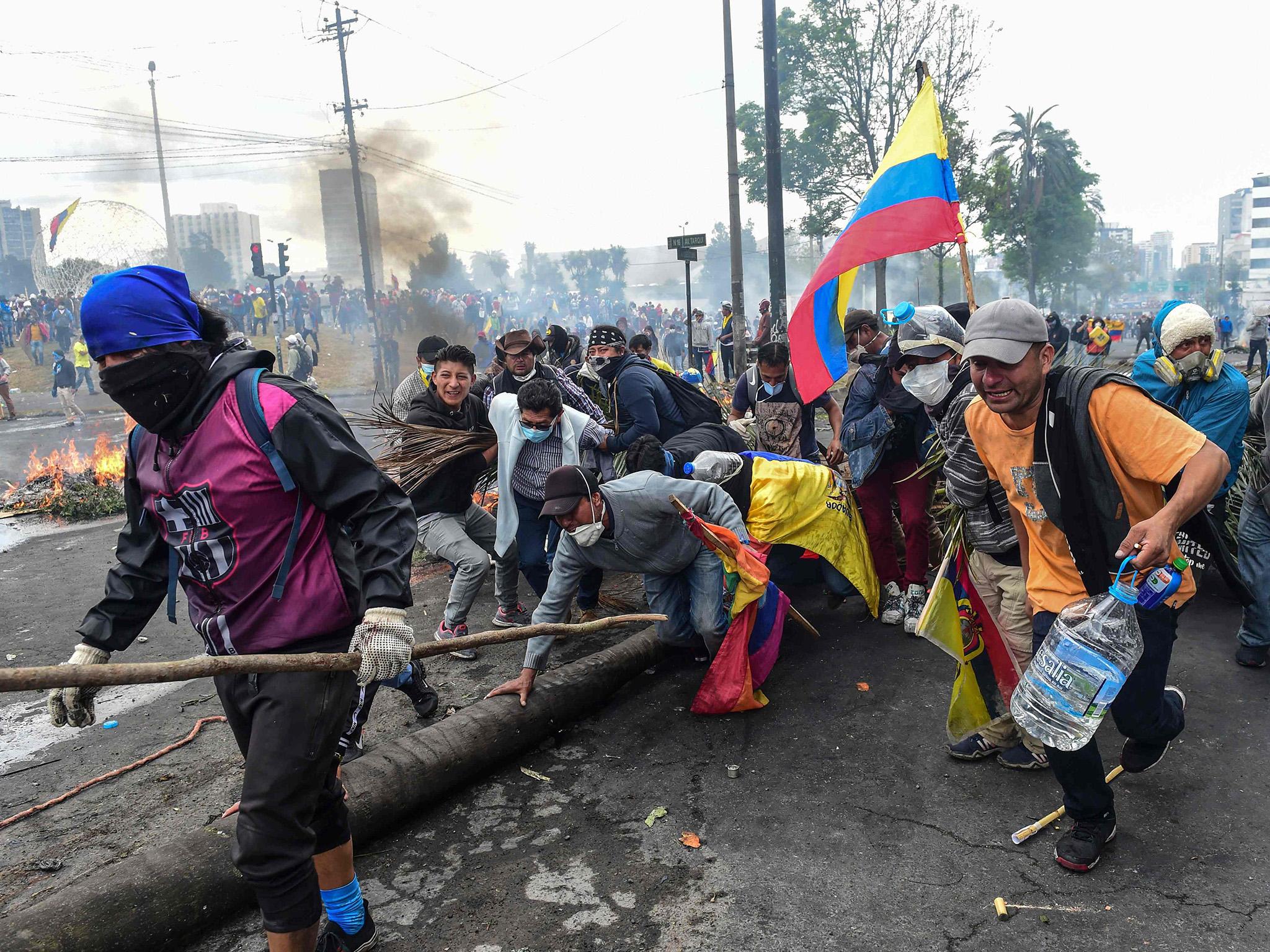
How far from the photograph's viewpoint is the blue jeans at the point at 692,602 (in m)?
4.57

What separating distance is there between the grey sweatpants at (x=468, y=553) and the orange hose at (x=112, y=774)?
4.73ft

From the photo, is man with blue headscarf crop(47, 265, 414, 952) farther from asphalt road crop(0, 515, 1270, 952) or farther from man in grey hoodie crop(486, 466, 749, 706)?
man in grey hoodie crop(486, 466, 749, 706)

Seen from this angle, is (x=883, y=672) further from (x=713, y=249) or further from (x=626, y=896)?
(x=713, y=249)

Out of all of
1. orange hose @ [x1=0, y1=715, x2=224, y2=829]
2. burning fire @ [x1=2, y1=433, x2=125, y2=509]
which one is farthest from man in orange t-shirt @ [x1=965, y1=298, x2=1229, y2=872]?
burning fire @ [x1=2, y1=433, x2=125, y2=509]

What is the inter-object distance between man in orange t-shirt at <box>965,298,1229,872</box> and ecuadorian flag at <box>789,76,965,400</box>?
2.41 metres

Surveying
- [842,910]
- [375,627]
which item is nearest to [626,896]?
[842,910]

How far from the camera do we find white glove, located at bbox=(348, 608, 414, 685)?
98.3 inches

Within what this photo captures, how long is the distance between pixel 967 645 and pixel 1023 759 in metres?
0.51

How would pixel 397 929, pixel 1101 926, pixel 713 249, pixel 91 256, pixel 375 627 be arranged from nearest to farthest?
pixel 375 627
pixel 1101 926
pixel 397 929
pixel 91 256
pixel 713 249

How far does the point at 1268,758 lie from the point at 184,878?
13.7 feet

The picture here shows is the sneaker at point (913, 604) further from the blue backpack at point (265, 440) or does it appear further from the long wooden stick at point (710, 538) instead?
the blue backpack at point (265, 440)

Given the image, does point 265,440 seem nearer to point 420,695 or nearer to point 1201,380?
point 420,695

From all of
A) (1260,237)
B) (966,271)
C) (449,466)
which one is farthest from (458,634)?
(1260,237)

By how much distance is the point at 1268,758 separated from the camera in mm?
3791
